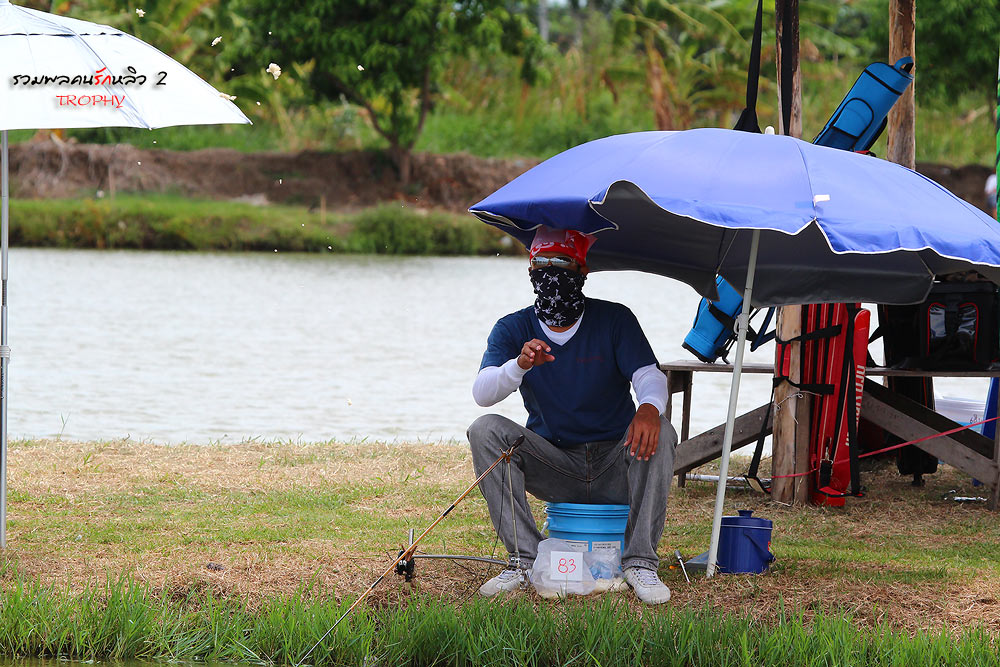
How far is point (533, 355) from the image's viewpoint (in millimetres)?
4500

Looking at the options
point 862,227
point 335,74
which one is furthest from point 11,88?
point 335,74

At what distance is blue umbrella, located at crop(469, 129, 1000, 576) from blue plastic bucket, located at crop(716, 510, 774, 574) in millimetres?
143

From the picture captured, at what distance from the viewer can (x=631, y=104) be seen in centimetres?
3641

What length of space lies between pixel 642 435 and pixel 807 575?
1104 mm

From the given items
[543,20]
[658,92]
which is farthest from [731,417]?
[543,20]

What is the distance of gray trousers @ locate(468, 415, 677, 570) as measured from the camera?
4715 millimetres

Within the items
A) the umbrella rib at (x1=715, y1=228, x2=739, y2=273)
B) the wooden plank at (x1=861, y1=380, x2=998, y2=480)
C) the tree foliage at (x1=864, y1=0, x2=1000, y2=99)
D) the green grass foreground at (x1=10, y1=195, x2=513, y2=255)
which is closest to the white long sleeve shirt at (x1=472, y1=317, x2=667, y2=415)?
the umbrella rib at (x1=715, y1=228, x2=739, y2=273)

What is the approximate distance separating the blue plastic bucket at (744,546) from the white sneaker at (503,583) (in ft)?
2.87

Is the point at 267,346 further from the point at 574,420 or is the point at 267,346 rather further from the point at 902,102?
the point at 574,420

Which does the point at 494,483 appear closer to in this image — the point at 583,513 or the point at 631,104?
the point at 583,513

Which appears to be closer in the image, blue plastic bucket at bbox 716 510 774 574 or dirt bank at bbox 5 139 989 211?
blue plastic bucket at bbox 716 510 774 574

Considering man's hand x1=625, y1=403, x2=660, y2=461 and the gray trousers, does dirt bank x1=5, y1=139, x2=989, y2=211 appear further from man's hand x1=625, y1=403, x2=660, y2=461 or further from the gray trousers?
man's hand x1=625, y1=403, x2=660, y2=461

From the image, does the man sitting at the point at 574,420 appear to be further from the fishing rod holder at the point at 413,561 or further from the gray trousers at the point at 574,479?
the fishing rod holder at the point at 413,561

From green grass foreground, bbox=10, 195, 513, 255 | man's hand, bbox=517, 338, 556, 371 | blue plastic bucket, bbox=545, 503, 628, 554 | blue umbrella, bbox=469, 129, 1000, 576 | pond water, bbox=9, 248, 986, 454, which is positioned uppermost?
blue umbrella, bbox=469, 129, 1000, 576
